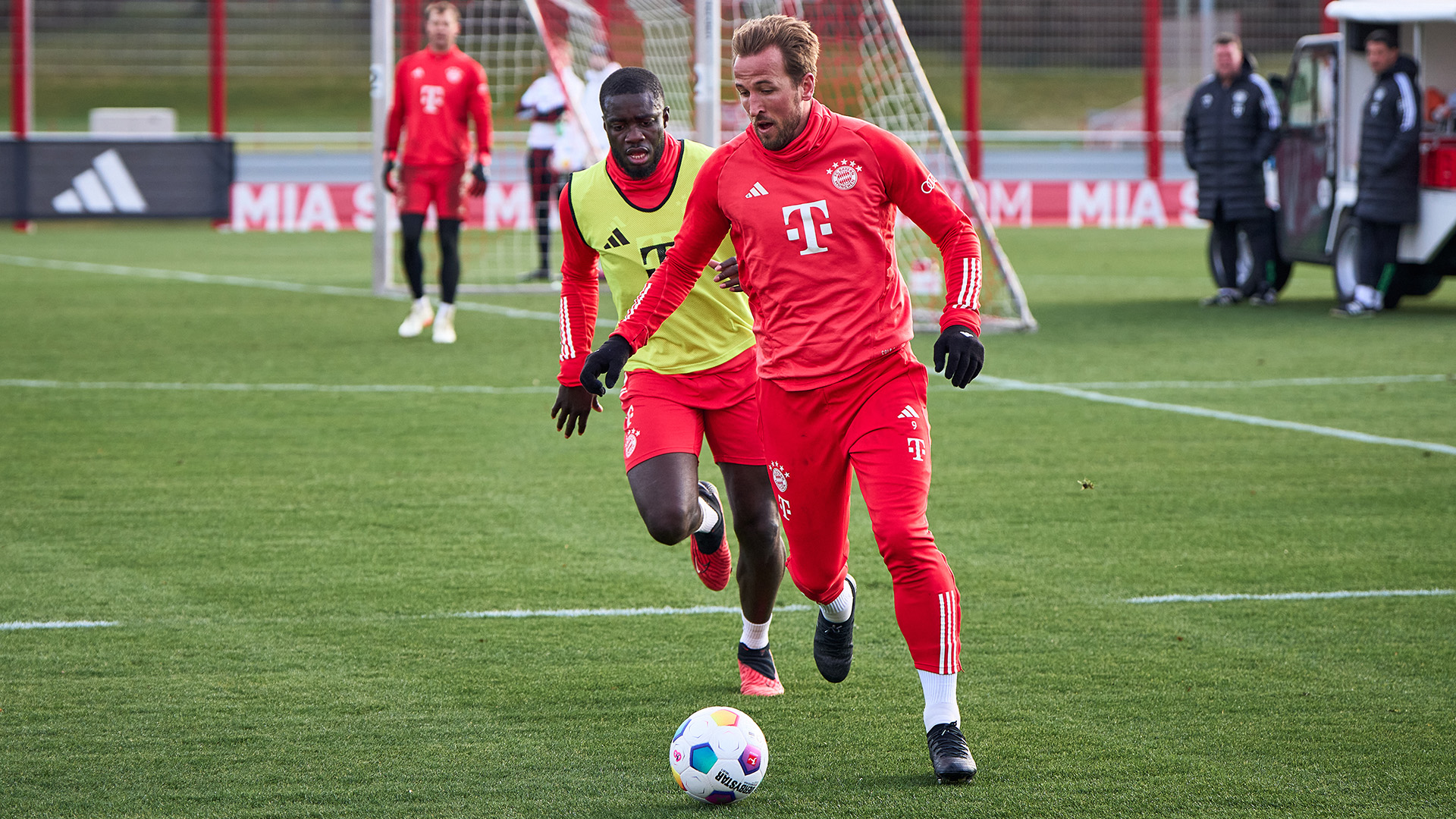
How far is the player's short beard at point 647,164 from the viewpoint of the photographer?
16.5 feet

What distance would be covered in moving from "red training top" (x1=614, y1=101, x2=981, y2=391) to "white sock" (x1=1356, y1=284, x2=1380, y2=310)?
1096cm

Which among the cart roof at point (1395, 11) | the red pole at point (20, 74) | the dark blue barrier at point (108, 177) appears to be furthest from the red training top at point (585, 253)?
→ the red pole at point (20, 74)

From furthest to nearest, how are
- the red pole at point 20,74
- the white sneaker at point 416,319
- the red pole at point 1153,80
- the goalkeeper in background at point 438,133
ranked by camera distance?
A: 1. the red pole at point 1153,80
2. the red pole at point 20,74
3. the white sneaker at point 416,319
4. the goalkeeper in background at point 438,133

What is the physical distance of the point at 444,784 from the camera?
161 inches

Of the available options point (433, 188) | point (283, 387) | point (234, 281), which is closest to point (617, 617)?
point (283, 387)

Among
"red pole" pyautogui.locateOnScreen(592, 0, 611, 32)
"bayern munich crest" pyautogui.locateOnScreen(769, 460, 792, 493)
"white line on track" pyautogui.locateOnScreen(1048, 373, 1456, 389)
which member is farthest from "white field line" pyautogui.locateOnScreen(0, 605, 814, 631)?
"red pole" pyautogui.locateOnScreen(592, 0, 611, 32)

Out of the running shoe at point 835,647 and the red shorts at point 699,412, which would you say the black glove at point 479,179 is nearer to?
the red shorts at point 699,412

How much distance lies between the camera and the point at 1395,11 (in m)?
13.9

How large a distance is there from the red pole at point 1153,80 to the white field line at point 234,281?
17071 mm

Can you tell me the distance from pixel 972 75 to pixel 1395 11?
16353mm

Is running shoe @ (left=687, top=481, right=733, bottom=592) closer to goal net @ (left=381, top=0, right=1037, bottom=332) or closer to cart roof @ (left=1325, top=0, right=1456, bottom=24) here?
goal net @ (left=381, top=0, right=1037, bottom=332)

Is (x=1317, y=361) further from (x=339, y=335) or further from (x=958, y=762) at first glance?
(x=958, y=762)

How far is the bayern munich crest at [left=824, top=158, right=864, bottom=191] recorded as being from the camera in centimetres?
438

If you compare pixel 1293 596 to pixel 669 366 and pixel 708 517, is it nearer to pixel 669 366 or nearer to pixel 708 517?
pixel 708 517
